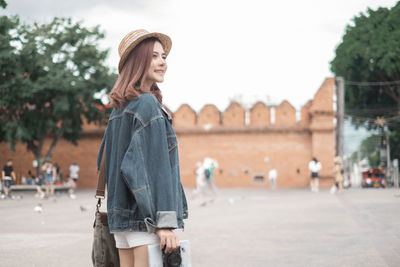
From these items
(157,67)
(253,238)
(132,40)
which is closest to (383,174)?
(253,238)

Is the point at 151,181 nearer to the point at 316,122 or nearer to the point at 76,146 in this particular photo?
the point at 316,122

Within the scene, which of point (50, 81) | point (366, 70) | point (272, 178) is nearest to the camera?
point (50, 81)

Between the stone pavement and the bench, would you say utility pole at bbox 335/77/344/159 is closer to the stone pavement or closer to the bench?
the bench

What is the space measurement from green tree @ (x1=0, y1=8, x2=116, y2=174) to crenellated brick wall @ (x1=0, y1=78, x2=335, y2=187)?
20.3ft

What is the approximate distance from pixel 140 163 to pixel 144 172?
0.17 feet

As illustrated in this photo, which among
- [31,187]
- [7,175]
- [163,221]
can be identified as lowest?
[31,187]

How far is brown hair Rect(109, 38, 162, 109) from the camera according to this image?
2.99 meters

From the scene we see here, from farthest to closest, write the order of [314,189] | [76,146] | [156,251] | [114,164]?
[76,146], [314,189], [114,164], [156,251]

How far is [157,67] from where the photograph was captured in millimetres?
3131

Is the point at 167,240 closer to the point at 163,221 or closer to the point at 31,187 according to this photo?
the point at 163,221

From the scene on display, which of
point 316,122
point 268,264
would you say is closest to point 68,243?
point 268,264

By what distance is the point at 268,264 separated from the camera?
22.2 feet

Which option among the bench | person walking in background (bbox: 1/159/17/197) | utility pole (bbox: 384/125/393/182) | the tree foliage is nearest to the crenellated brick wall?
the tree foliage

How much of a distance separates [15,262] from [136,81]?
190 inches
